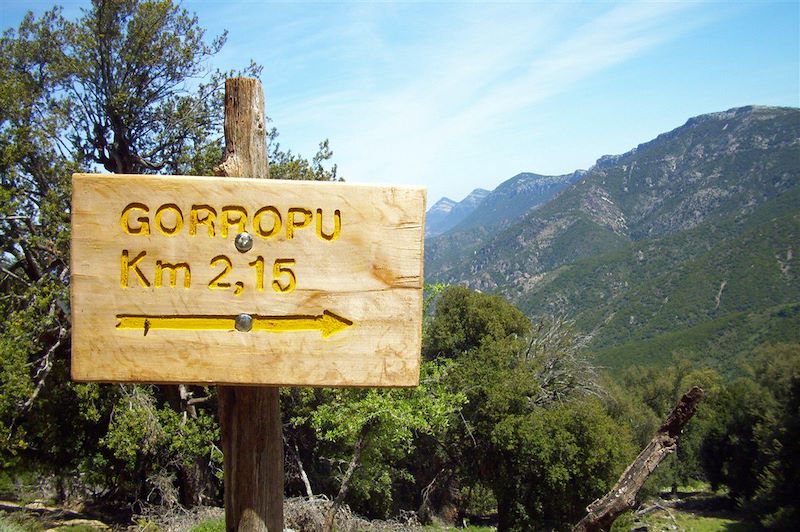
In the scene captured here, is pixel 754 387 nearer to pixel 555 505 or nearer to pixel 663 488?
pixel 663 488

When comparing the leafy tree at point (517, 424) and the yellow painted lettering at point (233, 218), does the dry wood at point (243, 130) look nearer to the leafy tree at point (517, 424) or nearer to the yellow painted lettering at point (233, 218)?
the yellow painted lettering at point (233, 218)

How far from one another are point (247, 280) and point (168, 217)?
0.34 meters

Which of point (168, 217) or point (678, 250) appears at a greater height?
point (678, 250)

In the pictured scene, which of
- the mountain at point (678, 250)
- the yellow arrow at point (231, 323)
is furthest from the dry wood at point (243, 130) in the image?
the mountain at point (678, 250)

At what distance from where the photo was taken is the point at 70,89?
1382 centimetres

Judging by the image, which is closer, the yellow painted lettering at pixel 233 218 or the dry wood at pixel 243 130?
the yellow painted lettering at pixel 233 218

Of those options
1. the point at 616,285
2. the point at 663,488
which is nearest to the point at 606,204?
the point at 616,285

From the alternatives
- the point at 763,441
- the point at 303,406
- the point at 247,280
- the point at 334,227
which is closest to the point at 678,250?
the point at 763,441

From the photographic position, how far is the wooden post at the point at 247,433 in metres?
2.24

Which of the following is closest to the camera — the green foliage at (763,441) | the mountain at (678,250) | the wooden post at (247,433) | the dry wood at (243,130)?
the wooden post at (247,433)

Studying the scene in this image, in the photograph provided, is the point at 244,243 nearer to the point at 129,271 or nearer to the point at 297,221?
the point at 297,221

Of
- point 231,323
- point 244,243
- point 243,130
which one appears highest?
point 243,130

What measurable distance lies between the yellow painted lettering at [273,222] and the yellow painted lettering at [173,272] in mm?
260

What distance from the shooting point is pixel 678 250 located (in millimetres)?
115562
